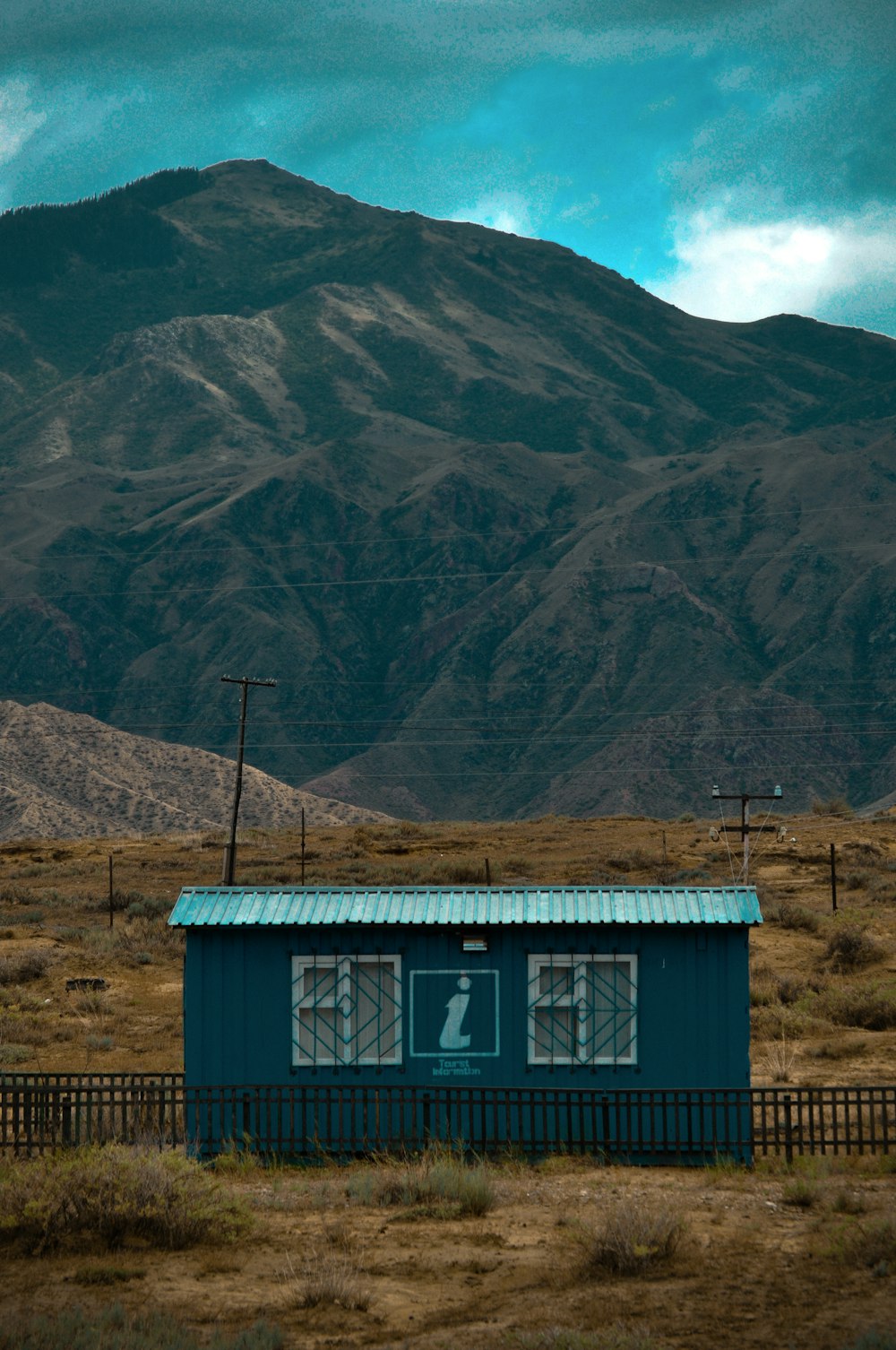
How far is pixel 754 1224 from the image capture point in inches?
558

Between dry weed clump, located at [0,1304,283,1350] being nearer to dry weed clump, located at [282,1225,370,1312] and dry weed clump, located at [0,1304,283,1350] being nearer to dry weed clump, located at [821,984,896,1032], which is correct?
dry weed clump, located at [282,1225,370,1312]

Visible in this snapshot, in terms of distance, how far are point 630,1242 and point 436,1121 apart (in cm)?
498

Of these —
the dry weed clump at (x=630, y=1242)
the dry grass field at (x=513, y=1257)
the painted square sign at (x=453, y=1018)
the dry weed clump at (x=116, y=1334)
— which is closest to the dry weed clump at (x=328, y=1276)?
the dry grass field at (x=513, y=1257)

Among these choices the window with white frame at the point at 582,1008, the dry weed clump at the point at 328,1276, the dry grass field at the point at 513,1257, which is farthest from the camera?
the window with white frame at the point at 582,1008

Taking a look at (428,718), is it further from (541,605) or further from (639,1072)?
(639,1072)

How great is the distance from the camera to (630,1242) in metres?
12.7

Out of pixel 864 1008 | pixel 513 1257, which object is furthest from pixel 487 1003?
pixel 864 1008

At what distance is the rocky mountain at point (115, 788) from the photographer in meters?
102

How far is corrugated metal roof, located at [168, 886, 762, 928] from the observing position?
18.2 meters

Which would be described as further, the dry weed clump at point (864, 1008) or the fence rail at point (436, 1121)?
the dry weed clump at point (864, 1008)

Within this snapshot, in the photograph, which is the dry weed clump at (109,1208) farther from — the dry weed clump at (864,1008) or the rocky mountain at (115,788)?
the rocky mountain at (115,788)

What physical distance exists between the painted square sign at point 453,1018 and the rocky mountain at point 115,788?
82632 mm

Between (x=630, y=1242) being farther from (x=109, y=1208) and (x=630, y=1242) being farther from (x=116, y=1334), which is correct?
(x=109, y=1208)

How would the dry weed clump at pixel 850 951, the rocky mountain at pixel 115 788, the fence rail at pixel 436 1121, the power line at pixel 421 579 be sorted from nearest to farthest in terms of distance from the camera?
the fence rail at pixel 436 1121
the dry weed clump at pixel 850 951
the rocky mountain at pixel 115 788
the power line at pixel 421 579
